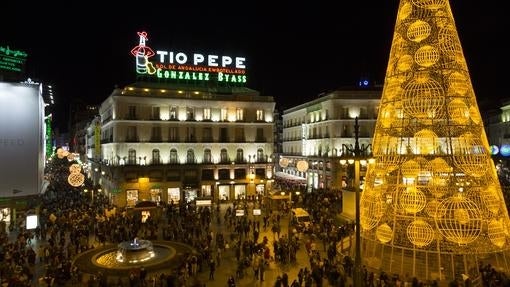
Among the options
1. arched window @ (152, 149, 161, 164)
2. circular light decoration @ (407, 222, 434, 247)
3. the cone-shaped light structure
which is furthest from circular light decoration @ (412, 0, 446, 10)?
arched window @ (152, 149, 161, 164)

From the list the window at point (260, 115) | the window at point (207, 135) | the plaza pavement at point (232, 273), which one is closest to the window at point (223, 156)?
the window at point (207, 135)

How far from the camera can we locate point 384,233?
1986cm

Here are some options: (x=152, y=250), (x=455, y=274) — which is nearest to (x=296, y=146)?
(x=152, y=250)

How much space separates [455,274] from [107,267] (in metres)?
17.2

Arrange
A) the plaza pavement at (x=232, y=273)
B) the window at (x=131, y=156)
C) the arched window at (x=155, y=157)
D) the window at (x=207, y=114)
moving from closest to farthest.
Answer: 1. the plaza pavement at (x=232, y=273)
2. the window at (x=131, y=156)
3. the arched window at (x=155, y=157)
4. the window at (x=207, y=114)

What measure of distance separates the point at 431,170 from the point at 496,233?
3.98 m

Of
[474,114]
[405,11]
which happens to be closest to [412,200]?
[474,114]

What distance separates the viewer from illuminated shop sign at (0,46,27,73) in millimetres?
36781

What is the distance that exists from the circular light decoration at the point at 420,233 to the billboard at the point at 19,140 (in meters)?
33.4

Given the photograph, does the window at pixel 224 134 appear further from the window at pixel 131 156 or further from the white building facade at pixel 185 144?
the window at pixel 131 156

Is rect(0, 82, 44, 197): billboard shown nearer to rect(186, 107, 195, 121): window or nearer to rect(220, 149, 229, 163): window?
rect(186, 107, 195, 121): window

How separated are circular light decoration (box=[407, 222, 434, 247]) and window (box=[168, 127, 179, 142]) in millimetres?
34294

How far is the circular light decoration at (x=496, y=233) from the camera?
60.6 ft

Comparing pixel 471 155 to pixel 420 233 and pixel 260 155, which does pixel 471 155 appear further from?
pixel 260 155
